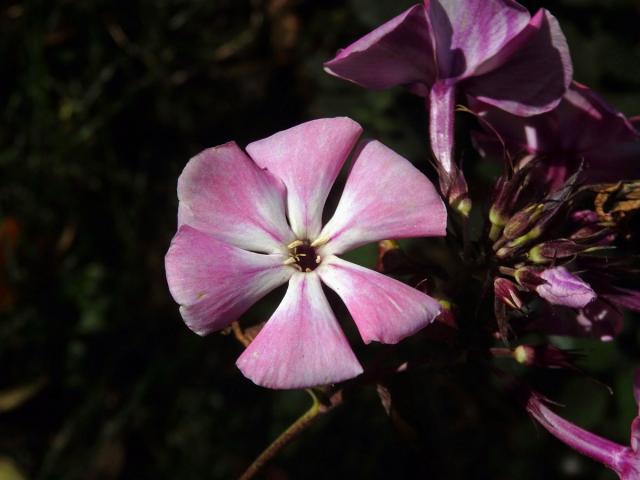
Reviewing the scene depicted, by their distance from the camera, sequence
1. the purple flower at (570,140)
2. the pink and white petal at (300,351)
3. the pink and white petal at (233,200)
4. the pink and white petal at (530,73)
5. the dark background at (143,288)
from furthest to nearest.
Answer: the dark background at (143,288), the purple flower at (570,140), the pink and white petal at (530,73), the pink and white petal at (233,200), the pink and white petal at (300,351)

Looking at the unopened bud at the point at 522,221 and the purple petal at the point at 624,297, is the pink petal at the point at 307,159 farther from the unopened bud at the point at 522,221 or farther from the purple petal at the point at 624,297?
the purple petal at the point at 624,297

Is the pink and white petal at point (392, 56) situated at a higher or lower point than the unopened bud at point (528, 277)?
higher

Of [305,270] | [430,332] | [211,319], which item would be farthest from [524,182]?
[211,319]

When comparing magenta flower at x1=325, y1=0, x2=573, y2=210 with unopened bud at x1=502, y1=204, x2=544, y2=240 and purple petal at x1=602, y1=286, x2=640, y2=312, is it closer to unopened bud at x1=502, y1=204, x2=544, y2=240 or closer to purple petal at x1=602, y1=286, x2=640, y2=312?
unopened bud at x1=502, y1=204, x2=544, y2=240

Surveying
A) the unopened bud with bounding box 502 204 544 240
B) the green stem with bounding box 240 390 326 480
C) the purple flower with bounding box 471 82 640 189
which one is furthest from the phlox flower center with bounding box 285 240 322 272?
the purple flower with bounding box 471 82 640 189

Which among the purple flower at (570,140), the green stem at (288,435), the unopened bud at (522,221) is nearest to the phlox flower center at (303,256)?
the green stem at (288,435)

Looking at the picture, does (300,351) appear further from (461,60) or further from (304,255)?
(461,60)

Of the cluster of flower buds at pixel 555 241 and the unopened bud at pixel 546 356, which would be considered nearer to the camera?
the cluster of flower buds at pixel 555 241
